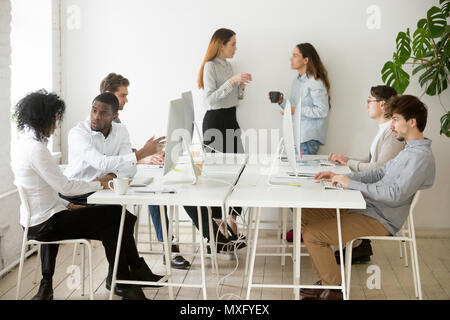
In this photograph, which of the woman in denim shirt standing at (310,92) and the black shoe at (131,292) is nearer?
the black shoe at (131,292)

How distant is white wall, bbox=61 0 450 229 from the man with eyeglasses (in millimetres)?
902

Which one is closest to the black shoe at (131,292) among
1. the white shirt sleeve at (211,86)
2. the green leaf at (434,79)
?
the white shirt sleeve at (211,86)

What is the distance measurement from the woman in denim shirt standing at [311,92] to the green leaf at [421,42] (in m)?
0.73

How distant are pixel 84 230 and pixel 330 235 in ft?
4.35

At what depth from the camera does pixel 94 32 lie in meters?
4.86

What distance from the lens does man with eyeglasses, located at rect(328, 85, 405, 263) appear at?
3.60 m

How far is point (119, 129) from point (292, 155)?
1.17m

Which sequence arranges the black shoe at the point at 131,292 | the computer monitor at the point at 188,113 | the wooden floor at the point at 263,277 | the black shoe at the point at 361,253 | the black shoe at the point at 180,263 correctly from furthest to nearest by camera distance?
the black shoe at the point at 361,253 → the black shoe at the point at 180,263 → the wooden floor at the point at 263,277 → the computer monitor at the point at 188,113 → the black shoe at the point at 131,292

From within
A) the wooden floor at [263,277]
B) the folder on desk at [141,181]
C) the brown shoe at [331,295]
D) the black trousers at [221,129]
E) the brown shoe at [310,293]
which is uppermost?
the black trousers at [221,129]

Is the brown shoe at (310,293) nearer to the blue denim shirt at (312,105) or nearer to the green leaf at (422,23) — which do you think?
the blue denim shirt at (312,105)

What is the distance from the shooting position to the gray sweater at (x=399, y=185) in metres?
2.94

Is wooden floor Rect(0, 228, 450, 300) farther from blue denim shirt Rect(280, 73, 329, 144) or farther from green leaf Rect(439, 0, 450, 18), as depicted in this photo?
green leaf Rect(439, 0, 450, 18)
